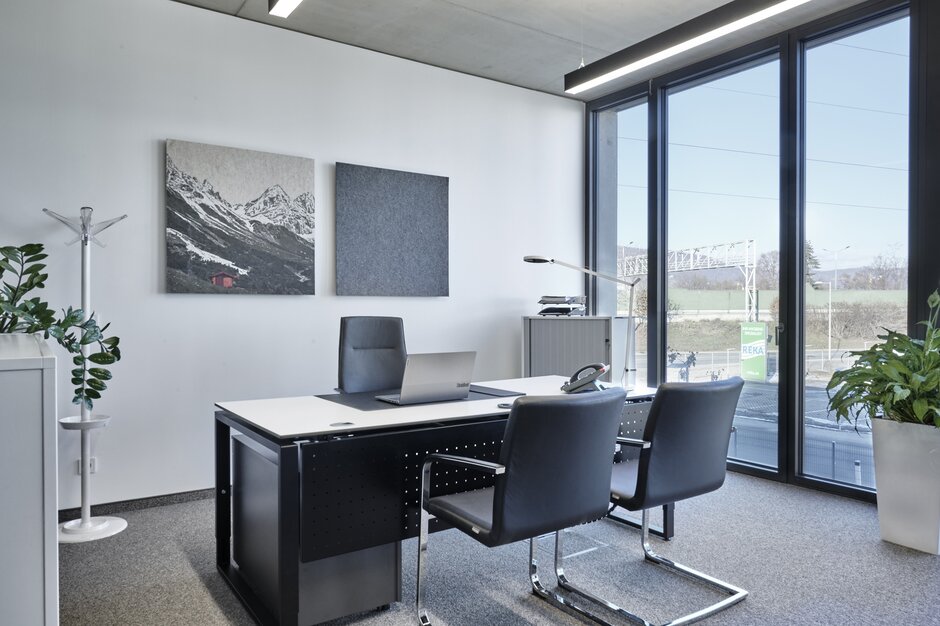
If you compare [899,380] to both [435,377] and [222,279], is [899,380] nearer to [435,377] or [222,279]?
[435,377]

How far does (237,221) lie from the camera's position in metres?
3.92

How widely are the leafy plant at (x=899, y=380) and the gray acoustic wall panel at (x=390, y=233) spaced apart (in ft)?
8.87

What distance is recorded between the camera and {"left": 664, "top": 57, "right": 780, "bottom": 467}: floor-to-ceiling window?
14.1ft

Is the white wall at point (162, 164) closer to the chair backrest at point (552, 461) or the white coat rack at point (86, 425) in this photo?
the white coat rack at point (86, 425)

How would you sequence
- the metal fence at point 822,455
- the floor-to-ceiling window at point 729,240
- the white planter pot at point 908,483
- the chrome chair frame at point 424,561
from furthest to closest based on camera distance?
the floor-to-ceiling window at point 729,240 → the metal fence at point 822,455 → the white planter pot at point 908,483 → the chrome chair frame at point 424,561

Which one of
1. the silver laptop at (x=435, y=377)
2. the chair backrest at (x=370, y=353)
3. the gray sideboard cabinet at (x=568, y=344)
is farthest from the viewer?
the gray sideboard cabinet at (x=568, y=344)

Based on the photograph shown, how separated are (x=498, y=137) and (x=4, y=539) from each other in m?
4.63

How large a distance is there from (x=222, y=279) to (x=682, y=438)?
2.82 meters

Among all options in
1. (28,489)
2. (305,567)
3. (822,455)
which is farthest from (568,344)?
(28,489)

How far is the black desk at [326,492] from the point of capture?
212 centimetres

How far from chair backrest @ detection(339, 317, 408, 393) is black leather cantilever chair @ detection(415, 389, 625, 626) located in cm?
146

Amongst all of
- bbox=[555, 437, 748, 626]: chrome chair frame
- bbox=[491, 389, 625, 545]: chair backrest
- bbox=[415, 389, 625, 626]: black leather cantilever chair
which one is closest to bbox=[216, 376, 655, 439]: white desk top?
bbox=[415, 389, 625, 626]: black leather cantilever chair

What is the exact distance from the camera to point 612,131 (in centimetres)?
548

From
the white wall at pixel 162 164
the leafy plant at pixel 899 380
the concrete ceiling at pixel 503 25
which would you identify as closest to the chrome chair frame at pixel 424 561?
the leafy plant at pixel 899 380
